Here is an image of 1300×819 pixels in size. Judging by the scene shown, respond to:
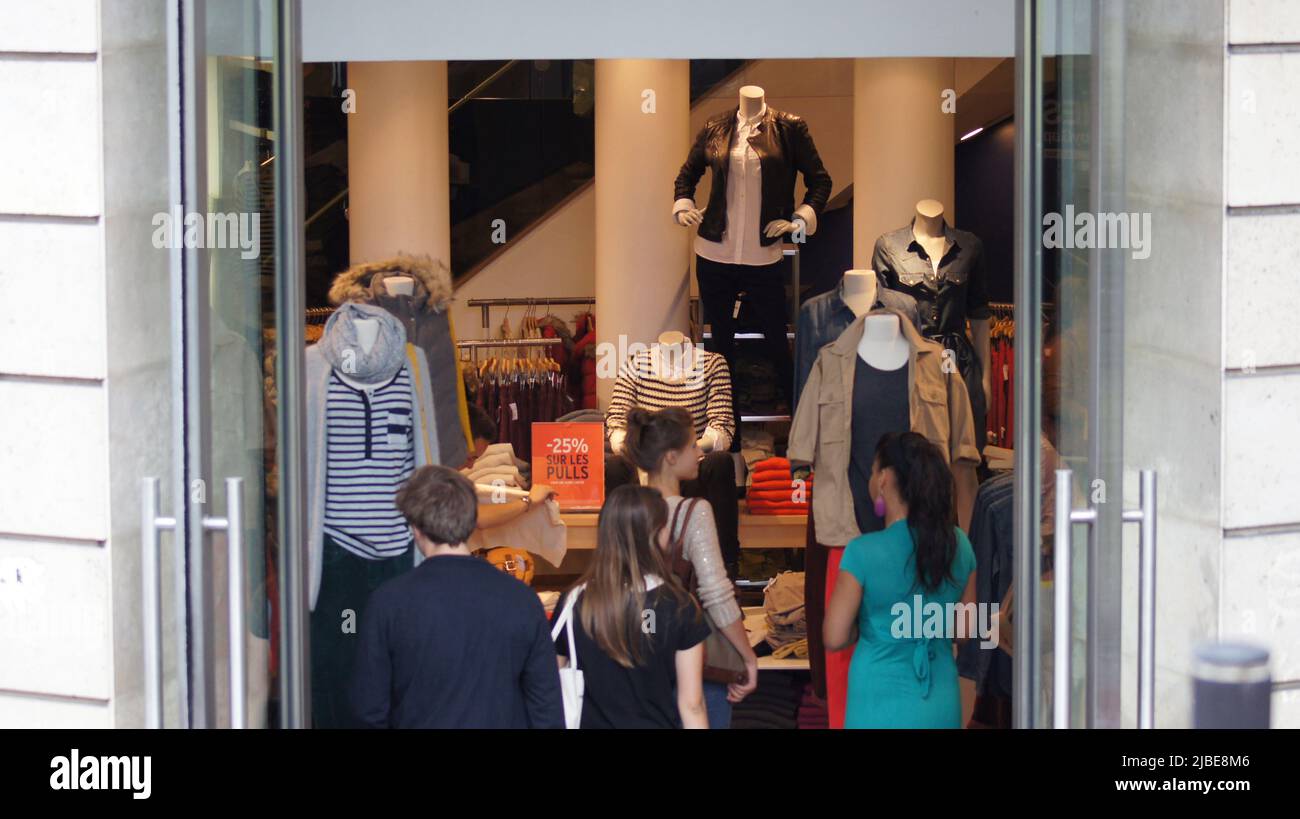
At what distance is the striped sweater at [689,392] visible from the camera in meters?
5.38

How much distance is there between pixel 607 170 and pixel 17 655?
13.7 feet

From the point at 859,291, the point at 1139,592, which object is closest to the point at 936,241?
the point at 859,291

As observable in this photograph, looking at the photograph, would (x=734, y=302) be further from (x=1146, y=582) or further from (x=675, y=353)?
(x=1146, y=582)

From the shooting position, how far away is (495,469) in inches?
202

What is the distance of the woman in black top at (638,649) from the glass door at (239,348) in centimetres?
85

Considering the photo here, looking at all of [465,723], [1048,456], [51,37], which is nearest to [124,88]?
[51,37]

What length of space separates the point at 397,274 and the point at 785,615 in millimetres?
1941

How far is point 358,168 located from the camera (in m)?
6.64

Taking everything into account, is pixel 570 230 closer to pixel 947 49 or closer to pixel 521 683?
pixel 947 49

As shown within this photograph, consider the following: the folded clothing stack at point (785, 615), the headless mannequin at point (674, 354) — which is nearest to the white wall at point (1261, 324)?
the folded clothing stack at point (785, 615)

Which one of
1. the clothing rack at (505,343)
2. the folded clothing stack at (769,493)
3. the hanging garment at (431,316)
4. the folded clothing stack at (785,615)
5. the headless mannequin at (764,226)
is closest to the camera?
the hanging garment at (431,316)

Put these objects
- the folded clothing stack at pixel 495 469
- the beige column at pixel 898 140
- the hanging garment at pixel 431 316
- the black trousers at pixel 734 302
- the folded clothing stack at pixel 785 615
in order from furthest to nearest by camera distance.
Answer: the beige column at pixel 898 140, the black trousers at pixel 734 302, the folded clothing stack at pixel 785 615, the folded clothing stack at pixel 495 469, the hanging garment at pixel 431 316

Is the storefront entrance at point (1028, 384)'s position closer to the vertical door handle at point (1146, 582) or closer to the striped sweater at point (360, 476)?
the vertical door handle at point (1146, 582)

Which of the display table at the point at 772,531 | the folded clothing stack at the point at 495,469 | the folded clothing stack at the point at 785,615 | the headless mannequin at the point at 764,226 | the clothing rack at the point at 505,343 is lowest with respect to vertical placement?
the folded clothing stack at the point at 785,615
